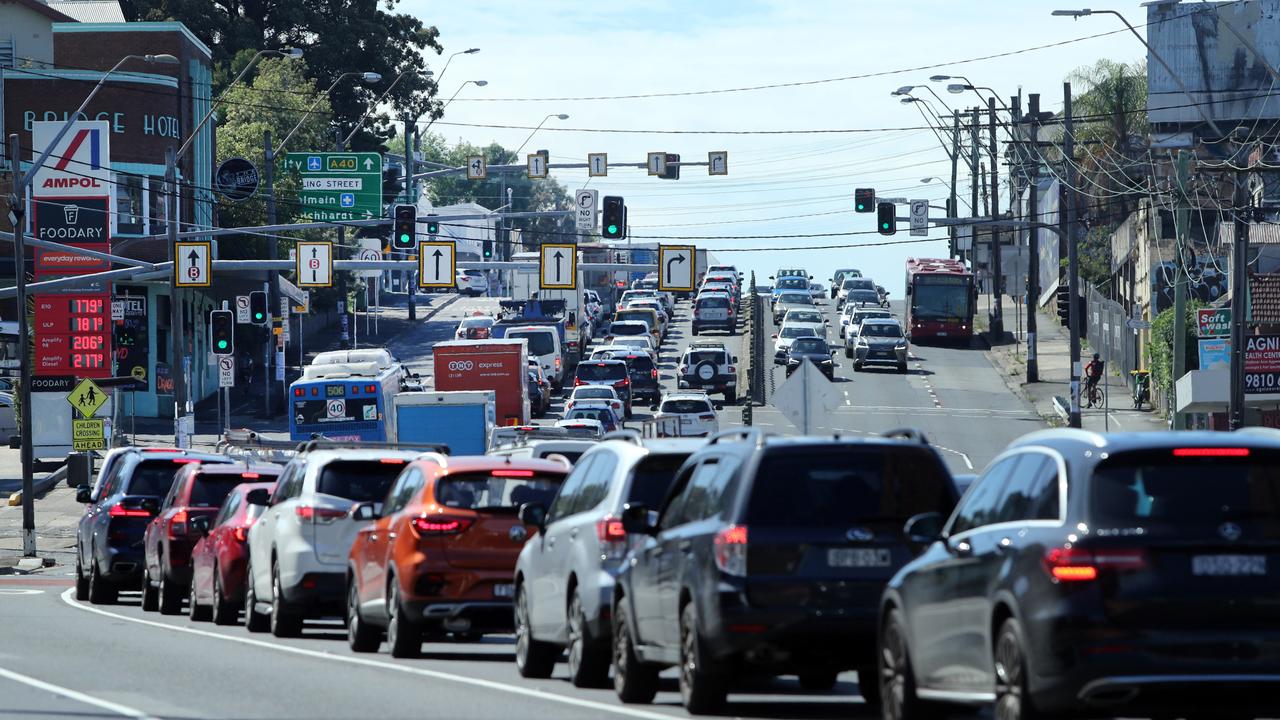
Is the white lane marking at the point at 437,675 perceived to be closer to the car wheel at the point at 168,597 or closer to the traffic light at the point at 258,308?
the car wheel at the point at 168,597

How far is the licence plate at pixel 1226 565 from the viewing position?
924 cm

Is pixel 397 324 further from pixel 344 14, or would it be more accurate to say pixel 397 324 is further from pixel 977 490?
pixel 977 490

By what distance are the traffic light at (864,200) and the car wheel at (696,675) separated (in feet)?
149

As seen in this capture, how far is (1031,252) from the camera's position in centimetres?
7631

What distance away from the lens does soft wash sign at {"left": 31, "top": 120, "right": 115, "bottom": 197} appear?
58.8 m

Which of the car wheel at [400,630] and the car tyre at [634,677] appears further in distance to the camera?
the car wheel at [400,630]

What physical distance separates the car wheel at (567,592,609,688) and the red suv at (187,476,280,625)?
6.38m

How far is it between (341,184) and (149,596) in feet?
144

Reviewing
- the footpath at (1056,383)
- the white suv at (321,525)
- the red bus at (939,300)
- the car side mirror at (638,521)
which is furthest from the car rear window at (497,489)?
the red bus at (939,300)

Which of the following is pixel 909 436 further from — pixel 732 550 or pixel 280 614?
pixel 280 614

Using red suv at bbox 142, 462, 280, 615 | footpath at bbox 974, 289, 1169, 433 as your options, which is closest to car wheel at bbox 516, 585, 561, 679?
Answer: red suv at bbox 142, 462, 280, 615

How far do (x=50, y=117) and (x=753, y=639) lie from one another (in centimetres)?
6213

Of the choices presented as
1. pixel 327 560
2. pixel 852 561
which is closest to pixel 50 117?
pixel 327 560

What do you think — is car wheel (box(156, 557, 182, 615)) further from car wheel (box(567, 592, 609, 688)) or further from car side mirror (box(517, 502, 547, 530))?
car wheel (box(567, 592, 609, 688))
